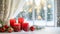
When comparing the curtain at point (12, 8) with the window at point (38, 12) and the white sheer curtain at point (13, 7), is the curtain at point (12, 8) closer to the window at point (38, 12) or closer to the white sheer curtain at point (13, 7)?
the white sheer curtain at point (13, 7)

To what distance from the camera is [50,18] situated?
2779 mm

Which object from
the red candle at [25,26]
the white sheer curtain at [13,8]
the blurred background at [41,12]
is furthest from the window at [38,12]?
the red candle at [25,26]

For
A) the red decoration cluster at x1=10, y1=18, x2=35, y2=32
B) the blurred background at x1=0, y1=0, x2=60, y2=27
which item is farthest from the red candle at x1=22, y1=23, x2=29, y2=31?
the blurred background at x1=0, y1=0, x2=60, y2=27

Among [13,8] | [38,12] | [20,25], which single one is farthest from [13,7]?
[38,12]

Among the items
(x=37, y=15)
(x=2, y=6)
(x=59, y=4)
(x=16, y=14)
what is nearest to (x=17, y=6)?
(x=16, y=14)

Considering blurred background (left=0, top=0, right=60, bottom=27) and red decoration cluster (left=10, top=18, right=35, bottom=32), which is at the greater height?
blurred background (left=0, top=0, right=60, bottom=27)

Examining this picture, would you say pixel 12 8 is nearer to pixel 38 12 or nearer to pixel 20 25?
pixel 20 25

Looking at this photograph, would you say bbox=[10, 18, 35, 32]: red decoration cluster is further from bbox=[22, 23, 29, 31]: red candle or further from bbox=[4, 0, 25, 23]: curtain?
bbox=[4, 0, 25, 23]: curtain

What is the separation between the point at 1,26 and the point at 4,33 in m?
0.17

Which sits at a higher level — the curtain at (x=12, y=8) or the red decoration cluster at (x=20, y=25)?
the curtain at (x=12, y=8)

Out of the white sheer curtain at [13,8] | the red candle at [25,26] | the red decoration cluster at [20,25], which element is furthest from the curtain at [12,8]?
the red candle at [25,26]

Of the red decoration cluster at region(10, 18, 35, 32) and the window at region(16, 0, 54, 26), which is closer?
the red decoration cluster at region(10, 18, 35, 32)

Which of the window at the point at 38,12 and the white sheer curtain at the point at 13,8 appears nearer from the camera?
the white sheer curtain at the point at 13,8

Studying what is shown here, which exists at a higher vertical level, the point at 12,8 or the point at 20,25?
the point at 12,8
